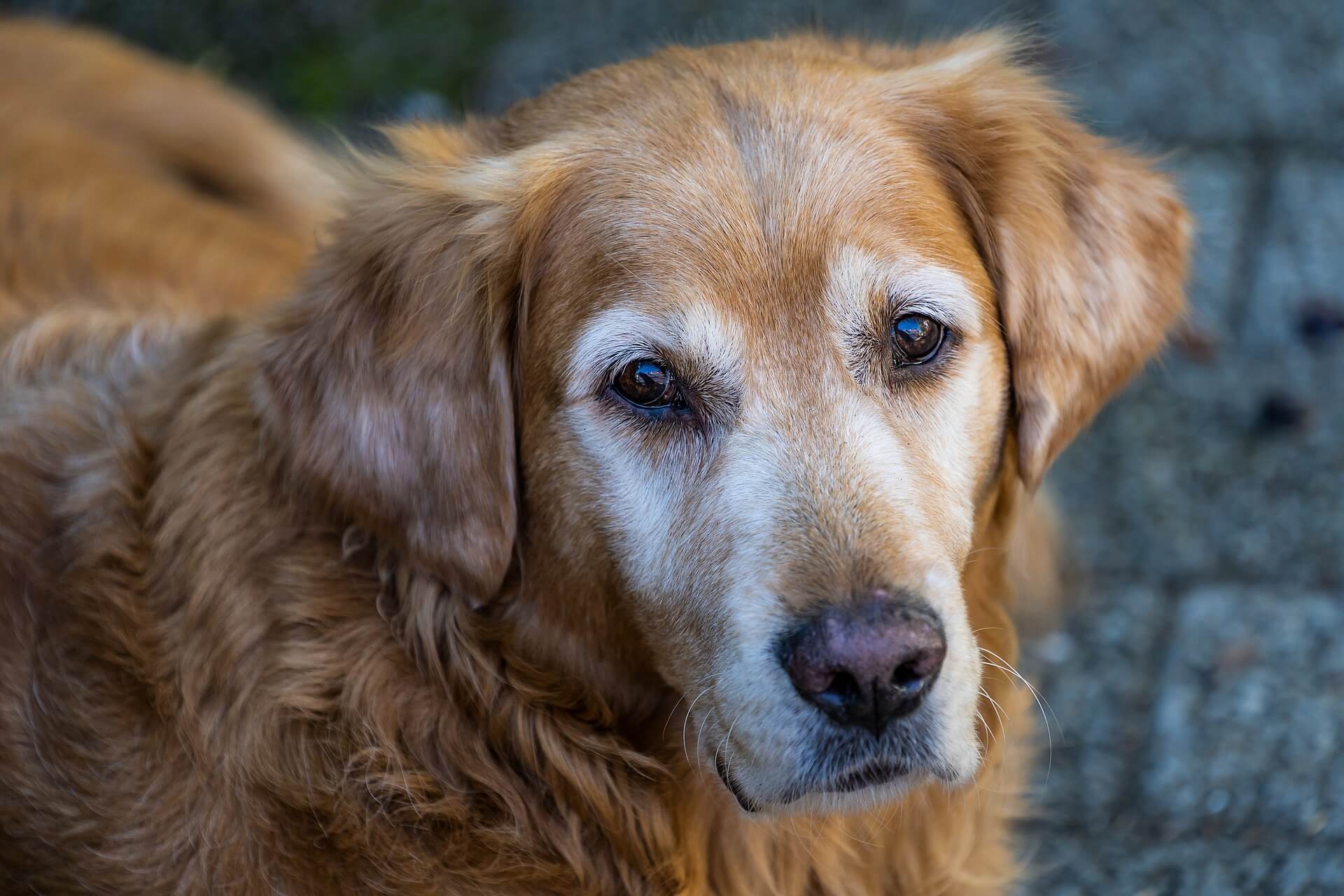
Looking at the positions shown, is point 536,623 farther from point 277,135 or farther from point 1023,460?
point 277,135

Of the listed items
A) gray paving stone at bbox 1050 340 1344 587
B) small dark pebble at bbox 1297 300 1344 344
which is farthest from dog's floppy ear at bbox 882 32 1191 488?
Answer: small dark pebble at bbox 1297 300 1344 344

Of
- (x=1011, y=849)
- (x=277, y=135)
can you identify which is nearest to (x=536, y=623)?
(x=1011, y=849)

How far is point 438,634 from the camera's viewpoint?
2.58 m

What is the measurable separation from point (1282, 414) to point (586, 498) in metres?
2.87

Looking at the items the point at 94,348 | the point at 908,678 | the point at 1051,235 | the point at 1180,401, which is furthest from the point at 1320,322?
the point at 94,348

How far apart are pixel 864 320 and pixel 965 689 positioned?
68 cm

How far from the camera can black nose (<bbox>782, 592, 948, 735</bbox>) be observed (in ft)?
7.00

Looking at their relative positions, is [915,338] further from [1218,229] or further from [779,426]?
[1218,229]

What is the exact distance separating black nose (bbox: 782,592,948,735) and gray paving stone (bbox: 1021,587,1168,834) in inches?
59.1

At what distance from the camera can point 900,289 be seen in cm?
245

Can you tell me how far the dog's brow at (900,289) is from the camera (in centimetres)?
240

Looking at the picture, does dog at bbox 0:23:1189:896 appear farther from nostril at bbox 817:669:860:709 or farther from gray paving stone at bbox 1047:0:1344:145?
gray paving stone at bbox 1047:0:1344:145

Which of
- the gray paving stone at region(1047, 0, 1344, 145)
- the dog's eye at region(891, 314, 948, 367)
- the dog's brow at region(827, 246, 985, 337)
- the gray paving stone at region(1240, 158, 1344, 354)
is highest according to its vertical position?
the dog's brow at region(827, 246, 985, 337)

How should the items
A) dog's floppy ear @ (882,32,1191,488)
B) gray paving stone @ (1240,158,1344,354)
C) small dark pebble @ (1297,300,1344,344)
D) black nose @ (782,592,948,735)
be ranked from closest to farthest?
black nose @ (782,592,948,735)
dog's floppy ear @ (882,32,1191,488)
small dark pebble @ (1297,300,1344,344)
gray paving stone @ (1240,158,1344,354)
